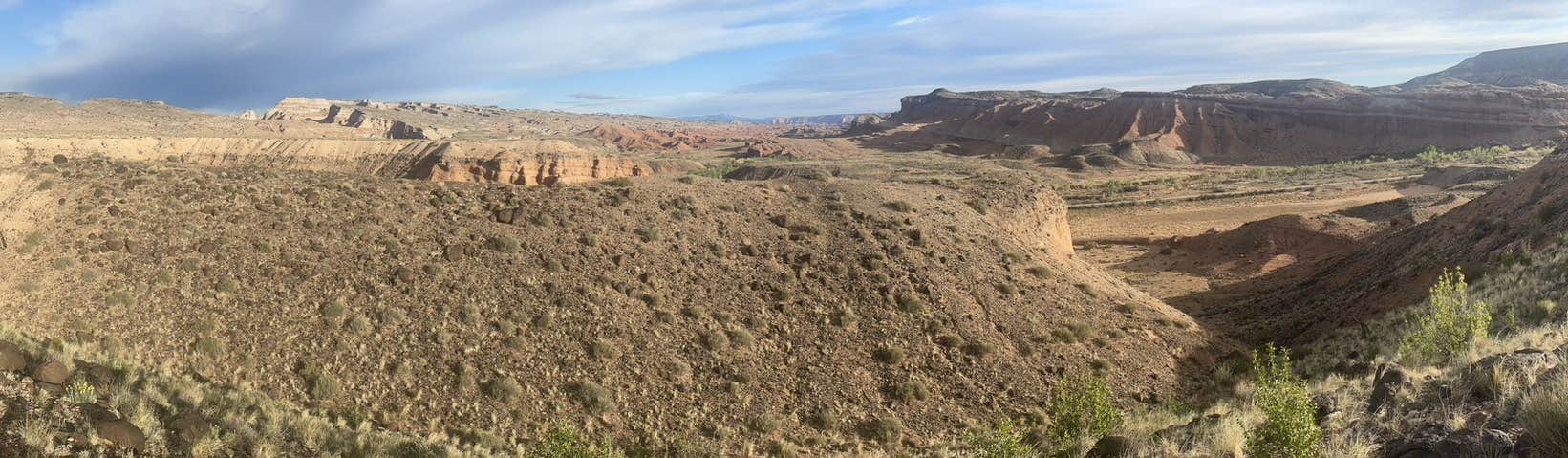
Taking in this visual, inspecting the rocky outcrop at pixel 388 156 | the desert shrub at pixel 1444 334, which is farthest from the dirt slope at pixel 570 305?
the rocky outcrop at pixel 388 156

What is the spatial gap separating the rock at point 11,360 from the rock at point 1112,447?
12755 mm

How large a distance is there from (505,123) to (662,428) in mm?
150480

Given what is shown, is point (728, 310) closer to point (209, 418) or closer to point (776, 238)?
point (776, 238)

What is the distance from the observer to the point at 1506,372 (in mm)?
7695

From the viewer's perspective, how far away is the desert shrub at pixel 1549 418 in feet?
18.4

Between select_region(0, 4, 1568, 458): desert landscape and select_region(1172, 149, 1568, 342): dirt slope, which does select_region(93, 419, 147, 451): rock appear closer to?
select_region(0, 4, 1568, 458): desert landscape

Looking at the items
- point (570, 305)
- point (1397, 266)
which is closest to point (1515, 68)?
point (1397, 266)

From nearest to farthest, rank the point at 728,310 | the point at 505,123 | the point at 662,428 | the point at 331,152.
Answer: the point at 662,428
the point at 728,310
the point at 331,152
the point at 505,123

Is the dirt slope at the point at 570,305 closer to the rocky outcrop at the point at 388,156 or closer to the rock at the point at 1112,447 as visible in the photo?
the rock at the point at 1112,447

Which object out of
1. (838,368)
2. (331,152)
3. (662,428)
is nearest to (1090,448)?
(838,368)

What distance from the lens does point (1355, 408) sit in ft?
28.4

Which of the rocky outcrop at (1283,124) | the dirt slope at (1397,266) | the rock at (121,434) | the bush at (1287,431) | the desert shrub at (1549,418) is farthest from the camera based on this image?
the rocky outcrop at (1283,124)

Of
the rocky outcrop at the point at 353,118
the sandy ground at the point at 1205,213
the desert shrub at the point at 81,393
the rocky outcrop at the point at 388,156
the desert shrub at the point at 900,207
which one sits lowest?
the sandy ground at the point at 1205,213

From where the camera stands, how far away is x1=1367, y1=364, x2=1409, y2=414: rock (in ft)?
27.8
